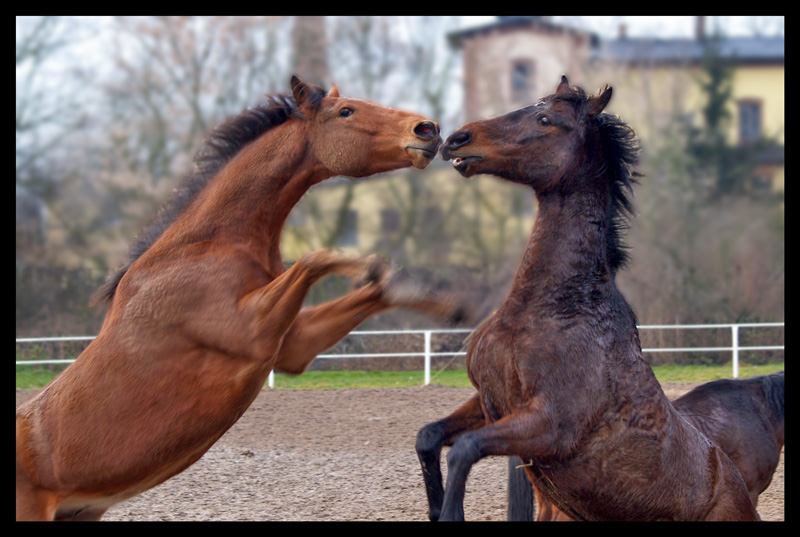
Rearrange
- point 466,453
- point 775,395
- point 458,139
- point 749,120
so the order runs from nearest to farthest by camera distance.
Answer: point 466,453
point 458,139
point 775,395
point 749,120

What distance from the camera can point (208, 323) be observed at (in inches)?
148

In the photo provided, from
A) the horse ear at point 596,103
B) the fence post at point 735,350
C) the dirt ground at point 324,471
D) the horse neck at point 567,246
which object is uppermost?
the horse ear at point 596,103

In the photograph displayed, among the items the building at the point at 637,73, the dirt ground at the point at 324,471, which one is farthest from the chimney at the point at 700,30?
the dirt ground at the point at 324,471

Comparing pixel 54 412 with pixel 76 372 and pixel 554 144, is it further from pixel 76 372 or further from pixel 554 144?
pixel 554 144

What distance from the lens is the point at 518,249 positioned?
52.2 ft

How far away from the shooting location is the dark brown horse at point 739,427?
424 cm

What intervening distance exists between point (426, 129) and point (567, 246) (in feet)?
2.97

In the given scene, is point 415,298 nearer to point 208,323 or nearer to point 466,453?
point 466,453

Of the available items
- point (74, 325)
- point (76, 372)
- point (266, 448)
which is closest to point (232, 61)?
point (74, 325)

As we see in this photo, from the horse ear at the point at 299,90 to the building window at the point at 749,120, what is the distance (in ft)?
43.0

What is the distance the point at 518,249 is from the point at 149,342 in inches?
500

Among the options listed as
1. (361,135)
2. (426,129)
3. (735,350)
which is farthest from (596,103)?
(735,350)

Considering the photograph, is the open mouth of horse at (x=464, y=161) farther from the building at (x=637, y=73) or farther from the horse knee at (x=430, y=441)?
the building at (x=637, y=73)

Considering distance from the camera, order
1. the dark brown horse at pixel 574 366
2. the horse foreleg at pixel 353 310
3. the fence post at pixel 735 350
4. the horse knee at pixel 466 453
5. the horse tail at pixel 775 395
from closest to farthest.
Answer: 1. the horse knee at pixel 466 453
2. the dark brown horse at pixel 574 366
3. the horse foreleg at pixel 353 310
4. the horse tail at pixel 775 395
5. the fence post at pixel 735 350
